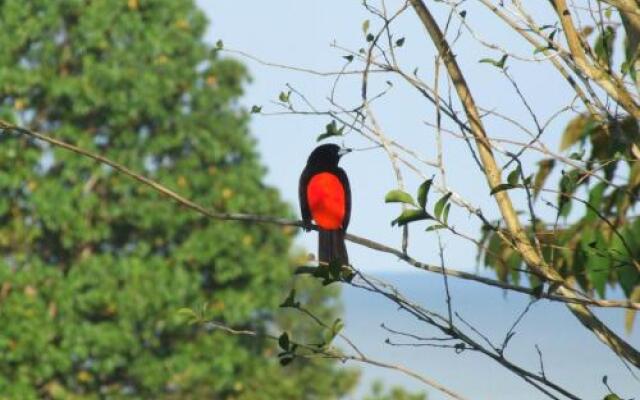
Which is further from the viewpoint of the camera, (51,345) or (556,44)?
(51,345)

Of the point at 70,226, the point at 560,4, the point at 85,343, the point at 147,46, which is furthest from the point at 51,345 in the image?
the point at 560,4

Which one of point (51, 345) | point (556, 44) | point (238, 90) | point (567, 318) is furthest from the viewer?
point (567, 318)

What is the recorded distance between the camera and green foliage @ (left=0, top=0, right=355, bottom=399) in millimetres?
25188

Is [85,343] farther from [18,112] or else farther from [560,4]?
[560,4]

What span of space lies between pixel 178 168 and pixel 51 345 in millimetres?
4149

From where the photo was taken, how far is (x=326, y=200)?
7688 millimetres

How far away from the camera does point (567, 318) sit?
7628 inches

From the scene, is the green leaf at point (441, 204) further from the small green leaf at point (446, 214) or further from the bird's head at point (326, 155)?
the bird's head at point (326, 155)

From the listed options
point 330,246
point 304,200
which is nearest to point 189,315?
point 330,246

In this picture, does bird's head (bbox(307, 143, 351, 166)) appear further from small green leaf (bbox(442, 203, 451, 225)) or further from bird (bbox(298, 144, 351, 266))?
small green leaf (bbox(442, 203, 451, 225))

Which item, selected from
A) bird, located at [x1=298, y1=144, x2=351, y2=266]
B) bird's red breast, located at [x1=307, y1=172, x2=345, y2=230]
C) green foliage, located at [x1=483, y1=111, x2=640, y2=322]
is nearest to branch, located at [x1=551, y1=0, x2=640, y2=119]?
green foliage, located at [x1=483, y1=111, x2=640, y2=322]

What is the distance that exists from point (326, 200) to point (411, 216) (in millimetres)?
3613

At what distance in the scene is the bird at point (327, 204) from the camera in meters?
7.43

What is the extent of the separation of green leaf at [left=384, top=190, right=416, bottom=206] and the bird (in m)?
3.03
